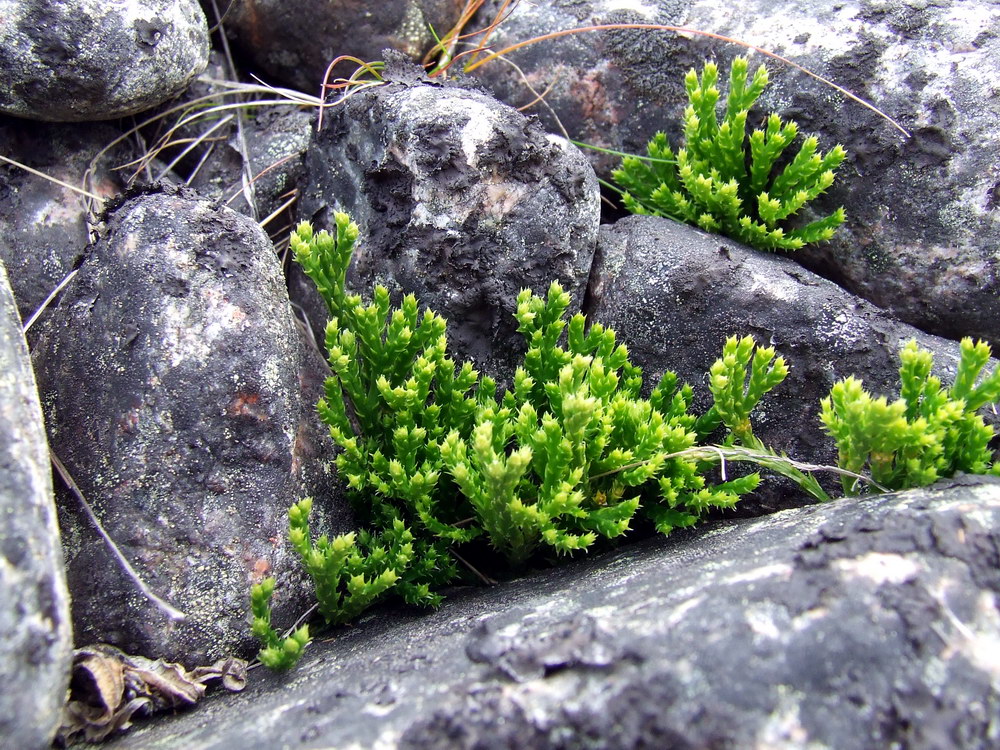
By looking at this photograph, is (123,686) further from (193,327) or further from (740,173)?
(740,173)

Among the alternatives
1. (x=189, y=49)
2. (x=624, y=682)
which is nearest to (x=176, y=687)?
(x=624, y=682)

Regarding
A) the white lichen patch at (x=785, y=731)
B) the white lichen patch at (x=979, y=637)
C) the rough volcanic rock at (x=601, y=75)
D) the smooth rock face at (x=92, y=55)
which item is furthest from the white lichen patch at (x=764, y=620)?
the smooth rock face at (x=92, y=55)

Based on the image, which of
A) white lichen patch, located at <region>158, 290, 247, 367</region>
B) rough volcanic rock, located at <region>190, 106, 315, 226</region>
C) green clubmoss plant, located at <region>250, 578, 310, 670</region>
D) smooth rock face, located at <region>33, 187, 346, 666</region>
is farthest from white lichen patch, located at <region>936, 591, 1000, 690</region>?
rough volcanic rock, located at <region>190, 106, 315, 226</region>

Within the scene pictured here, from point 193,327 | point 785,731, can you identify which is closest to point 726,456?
point 785,731

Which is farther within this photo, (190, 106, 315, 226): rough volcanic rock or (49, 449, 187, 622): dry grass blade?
(190, 106, 315, 226): rough volcanic rock

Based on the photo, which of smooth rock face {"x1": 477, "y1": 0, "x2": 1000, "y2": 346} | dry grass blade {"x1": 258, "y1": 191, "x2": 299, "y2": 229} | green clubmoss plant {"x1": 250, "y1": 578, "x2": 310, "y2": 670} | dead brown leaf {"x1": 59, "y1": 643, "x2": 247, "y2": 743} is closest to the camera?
dead brown leaf {"x1": 59, "y1": 643, "x2": 247, "y2": 743}

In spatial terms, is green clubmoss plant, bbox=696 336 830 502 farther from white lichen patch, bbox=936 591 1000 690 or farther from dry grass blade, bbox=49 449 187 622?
dry grass blade, bbox=49 449 187 622

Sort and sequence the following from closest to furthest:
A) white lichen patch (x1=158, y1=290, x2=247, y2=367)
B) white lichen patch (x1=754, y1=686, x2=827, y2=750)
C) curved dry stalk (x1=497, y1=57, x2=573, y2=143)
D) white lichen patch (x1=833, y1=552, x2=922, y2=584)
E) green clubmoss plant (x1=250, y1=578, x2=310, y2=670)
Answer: white lichen patch (x1=754, y1=686, x2=827, y2=750)
white lichen patch (x1=833, y1=552, x2=922, y2=584)
green clubmoss plant (x1=250, y1=578, x2=310, y2=670)
white lichen patch (x1=158, y1=290, x2=247, y2=367)
curved dry stalk (x1=497, y1=57, x2=573, y2=143)

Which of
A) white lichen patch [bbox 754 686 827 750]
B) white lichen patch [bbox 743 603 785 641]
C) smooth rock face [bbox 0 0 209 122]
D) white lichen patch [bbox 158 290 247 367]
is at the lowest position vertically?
white lichen patch [bbox 754 686 827 750]
